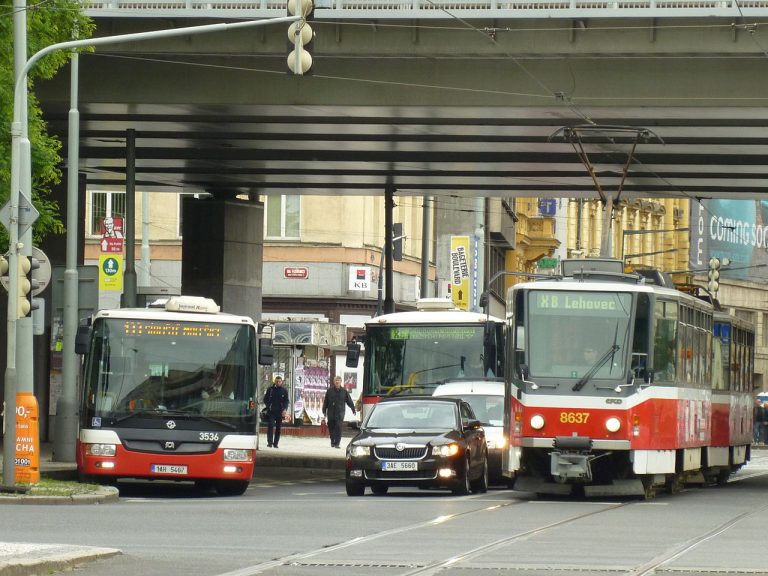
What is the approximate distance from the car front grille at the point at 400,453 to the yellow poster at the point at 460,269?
3807 centimetres

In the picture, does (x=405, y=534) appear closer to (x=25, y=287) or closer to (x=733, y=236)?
→ (x=25, y=287)

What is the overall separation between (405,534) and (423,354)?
15.8 metres

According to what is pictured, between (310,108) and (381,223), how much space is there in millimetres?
30941

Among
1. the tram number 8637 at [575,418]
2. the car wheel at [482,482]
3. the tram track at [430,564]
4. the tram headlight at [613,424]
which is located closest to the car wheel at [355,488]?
the car wheel at [482,482]

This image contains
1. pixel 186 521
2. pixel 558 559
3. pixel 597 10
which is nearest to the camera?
pixel 558 559

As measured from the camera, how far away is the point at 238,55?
30672mm

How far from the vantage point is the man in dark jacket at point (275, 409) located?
4166 cm

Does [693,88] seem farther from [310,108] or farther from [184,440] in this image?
[184,440]

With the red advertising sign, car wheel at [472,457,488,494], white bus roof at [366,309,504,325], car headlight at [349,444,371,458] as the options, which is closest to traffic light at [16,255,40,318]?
car headlight at [349,444,371,458]

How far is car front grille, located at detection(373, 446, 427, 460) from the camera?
25.2 metres

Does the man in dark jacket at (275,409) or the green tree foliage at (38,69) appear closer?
the green tree foliage at (38,69)

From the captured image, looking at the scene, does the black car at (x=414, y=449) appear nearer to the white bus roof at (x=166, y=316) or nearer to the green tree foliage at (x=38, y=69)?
the white bus roof at (x=166, y=316)

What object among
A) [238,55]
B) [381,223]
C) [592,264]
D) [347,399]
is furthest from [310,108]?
[381,223]

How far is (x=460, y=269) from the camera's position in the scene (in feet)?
208
